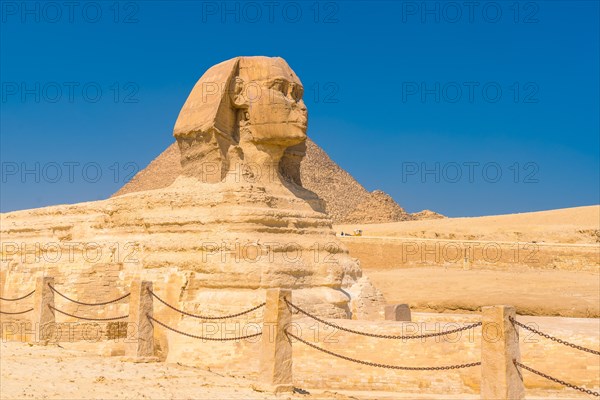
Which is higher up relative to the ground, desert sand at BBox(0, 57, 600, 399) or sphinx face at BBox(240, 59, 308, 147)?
sphinx face at BBox(240, 59, 308, 147)

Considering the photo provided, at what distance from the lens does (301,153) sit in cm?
1253

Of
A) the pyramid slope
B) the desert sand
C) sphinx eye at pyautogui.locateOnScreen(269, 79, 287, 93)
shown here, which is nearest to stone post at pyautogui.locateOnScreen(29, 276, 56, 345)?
the desert sand

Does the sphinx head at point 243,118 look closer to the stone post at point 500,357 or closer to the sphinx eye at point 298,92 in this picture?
the sphinx eye at point 298,92

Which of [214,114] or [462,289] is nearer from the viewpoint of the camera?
[214,114]

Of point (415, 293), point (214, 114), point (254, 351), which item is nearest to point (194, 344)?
point (254, 351)

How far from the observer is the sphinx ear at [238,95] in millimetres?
11625

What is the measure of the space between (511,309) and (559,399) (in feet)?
6.98

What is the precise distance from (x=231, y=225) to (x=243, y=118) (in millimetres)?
2211

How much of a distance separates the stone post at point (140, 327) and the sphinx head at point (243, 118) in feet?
7.34

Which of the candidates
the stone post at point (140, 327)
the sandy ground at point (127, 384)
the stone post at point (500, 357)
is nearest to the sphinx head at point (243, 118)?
the stone post at point (140, 327)

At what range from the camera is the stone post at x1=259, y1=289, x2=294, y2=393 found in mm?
7855

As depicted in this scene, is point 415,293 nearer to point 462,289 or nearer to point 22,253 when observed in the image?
point 462,289

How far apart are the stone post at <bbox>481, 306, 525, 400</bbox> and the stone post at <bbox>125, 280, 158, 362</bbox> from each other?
16.9 ft

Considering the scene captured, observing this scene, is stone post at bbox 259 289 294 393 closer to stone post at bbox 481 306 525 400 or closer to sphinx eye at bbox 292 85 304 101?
stone post at bbox 481 306 525 400
